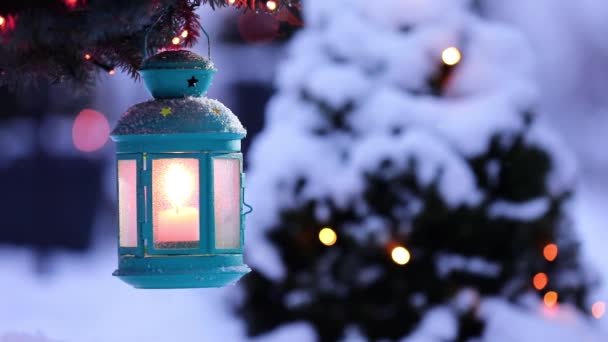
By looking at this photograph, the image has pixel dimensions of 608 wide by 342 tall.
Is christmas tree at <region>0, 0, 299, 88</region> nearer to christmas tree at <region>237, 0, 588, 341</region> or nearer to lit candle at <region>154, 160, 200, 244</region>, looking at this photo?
lit candle at <region>154, 160, 200, 244</region>

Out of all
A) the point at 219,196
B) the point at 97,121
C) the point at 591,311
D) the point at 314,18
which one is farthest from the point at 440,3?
the point at 97,121

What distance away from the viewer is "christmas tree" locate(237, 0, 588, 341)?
437 cm

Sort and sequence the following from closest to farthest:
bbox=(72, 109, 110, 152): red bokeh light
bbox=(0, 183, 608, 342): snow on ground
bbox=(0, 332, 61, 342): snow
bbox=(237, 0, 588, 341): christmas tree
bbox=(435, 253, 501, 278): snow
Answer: bbox=(0, 332, 61, 342): snow, bbox=(237, 0, 588, 341): christmas tree, bbox=(435, 253, 501, 278): snow, bbox=(0, 183, 608, 342): snow on ground, bbox=(72, 109, 110, 152): red bokeh light

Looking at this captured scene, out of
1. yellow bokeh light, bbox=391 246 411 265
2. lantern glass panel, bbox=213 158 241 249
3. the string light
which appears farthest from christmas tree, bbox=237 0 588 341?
lantern glass panel, bbox=213 158 241 249

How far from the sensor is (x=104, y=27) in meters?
2.56

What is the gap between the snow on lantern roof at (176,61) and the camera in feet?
9.18

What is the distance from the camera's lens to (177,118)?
273 centimetres

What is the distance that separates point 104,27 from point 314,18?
7.14 feet

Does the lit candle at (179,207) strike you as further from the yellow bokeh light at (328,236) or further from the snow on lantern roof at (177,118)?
the yellow bokeh light at (328,236)

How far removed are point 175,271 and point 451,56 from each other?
216 cm

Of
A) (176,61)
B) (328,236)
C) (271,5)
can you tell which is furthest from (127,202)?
(328,236)

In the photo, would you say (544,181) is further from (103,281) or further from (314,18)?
(103,281)

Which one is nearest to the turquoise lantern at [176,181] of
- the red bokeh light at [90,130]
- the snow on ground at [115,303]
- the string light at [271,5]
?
the string light at [271,5]

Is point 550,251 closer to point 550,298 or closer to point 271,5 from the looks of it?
point 550,298
